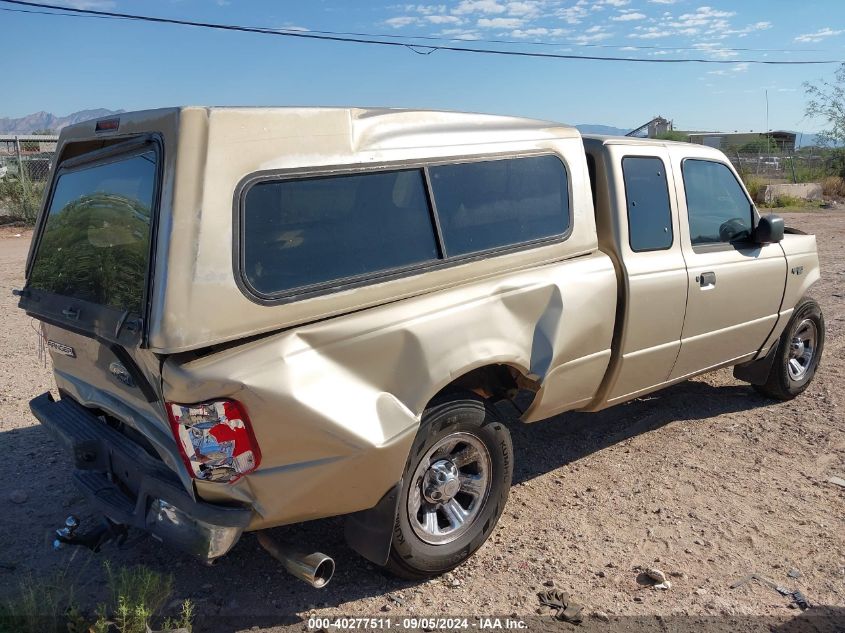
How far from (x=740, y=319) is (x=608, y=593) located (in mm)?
2523

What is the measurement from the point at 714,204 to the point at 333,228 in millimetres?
3132

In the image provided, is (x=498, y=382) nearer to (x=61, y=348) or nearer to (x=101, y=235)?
(x=101, y=235)

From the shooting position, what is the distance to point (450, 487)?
138 inches

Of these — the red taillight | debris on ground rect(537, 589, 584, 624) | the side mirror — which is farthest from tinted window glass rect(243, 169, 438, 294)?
the side mirror

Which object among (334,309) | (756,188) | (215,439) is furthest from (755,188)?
(215,439)

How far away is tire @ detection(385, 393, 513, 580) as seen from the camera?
332 cm

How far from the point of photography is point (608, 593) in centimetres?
344

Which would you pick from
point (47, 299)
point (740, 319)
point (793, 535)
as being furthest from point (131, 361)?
point (740, 319)

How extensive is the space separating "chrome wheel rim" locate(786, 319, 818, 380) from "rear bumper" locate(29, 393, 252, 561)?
483 centimetres

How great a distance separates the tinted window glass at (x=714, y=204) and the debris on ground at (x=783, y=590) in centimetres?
216

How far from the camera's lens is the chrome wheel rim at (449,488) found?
341 centimetres

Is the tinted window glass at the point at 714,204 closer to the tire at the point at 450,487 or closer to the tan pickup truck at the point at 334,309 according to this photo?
the tan pickup truck at the point at 334,309

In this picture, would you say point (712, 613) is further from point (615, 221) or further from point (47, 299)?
point (47, 299)

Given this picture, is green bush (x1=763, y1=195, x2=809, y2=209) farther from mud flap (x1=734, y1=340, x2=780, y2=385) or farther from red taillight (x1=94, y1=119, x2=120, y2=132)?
red taillight (x1=94, y1=119, x2=120, y2=132)
